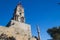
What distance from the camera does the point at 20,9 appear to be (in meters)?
55.9

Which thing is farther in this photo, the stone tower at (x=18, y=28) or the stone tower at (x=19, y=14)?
the stone tower at (x=19, y=14)

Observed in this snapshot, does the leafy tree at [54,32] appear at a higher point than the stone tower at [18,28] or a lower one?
lower

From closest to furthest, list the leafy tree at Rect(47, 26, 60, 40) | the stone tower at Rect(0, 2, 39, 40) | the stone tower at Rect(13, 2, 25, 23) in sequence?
the leafy tree at Rect(47, 26, 60, 40)
the stone tower at Rect(0, 2, 39, 40)
the stone tower at Rect(13, 2, 25, 23)

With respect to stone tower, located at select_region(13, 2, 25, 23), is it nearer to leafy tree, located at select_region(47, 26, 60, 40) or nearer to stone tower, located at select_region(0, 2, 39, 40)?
stone tower, located at select_region(0, 2, 39, 40)

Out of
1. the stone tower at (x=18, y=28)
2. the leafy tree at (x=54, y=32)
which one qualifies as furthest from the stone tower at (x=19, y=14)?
the leafy tree at (x=54, y=32)

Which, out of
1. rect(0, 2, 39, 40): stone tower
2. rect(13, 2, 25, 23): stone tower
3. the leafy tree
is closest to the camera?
the leafy tree

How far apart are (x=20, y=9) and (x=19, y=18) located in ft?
13.6

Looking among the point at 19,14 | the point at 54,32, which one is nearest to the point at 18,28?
the point at 19,14

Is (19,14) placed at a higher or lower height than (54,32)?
higher

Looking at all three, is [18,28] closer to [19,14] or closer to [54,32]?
[19,14]

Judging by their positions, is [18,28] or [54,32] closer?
[54,32]

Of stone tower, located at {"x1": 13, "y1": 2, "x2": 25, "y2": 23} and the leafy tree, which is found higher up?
stone tower, located at {"x1": 13, "y1": 2, "x2": 25, "y2": 23}

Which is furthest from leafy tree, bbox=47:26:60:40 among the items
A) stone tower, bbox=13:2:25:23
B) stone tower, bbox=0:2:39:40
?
stone tower, bbox=13:2:25:23

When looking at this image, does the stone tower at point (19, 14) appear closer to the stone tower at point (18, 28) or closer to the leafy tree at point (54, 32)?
the stone tower at point (18, 28)
